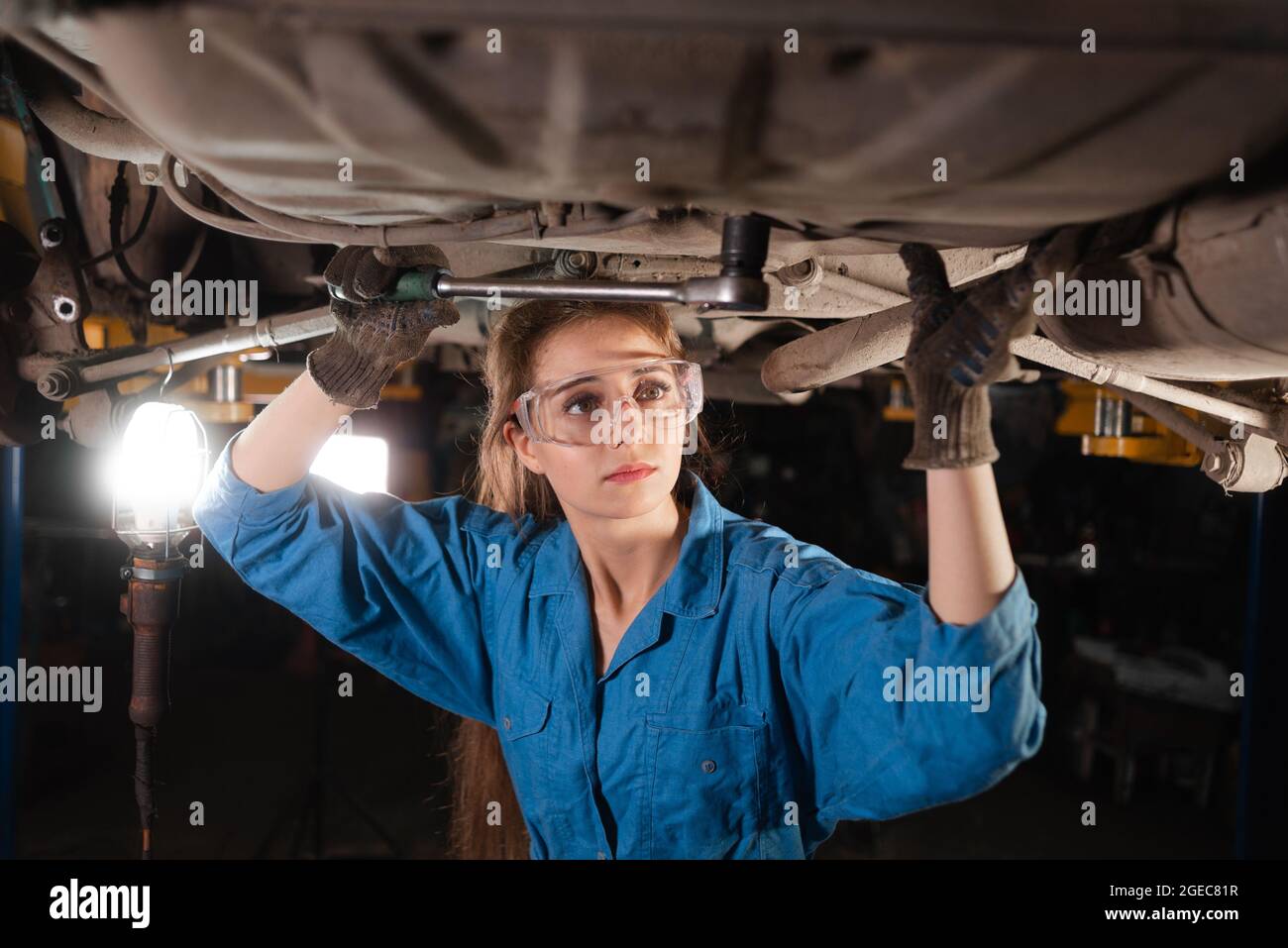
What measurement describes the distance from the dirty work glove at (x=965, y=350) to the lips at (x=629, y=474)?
0.37 meters

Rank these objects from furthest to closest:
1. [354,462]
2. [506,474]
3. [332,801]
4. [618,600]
→ [332,801] → [354,462] → [506,474] → [618,600]

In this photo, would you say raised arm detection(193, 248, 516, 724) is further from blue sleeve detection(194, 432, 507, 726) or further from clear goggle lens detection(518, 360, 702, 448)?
clear goggle lens detection(518, 360, 702, 448)

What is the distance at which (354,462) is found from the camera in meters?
2.03

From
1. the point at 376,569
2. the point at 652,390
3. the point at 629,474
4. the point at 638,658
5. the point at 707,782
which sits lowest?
the point at 707,782

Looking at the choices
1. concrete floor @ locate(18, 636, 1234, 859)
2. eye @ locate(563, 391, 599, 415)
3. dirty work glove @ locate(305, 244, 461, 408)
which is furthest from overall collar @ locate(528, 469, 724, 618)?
concrete floor @ locate(18, 636, 1234, 859)

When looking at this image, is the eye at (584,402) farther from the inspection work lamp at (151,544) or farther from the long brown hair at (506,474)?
the inspection work lamp at (151,544)

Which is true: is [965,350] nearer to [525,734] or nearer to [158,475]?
[525,734]

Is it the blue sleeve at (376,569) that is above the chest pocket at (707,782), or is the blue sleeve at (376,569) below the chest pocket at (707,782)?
above

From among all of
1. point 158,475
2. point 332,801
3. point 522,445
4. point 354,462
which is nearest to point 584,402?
point 522,445

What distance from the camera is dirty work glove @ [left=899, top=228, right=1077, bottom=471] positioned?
676 mm

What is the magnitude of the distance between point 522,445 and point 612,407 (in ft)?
0.65

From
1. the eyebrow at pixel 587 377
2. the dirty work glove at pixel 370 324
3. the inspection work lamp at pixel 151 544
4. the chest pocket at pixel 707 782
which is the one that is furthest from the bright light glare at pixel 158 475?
the chest pocket at pixel 707 782

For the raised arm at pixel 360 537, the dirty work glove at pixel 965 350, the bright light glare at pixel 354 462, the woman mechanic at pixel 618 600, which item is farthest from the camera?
the bright light glare at pixel 354 462

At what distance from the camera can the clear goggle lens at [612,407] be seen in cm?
102
